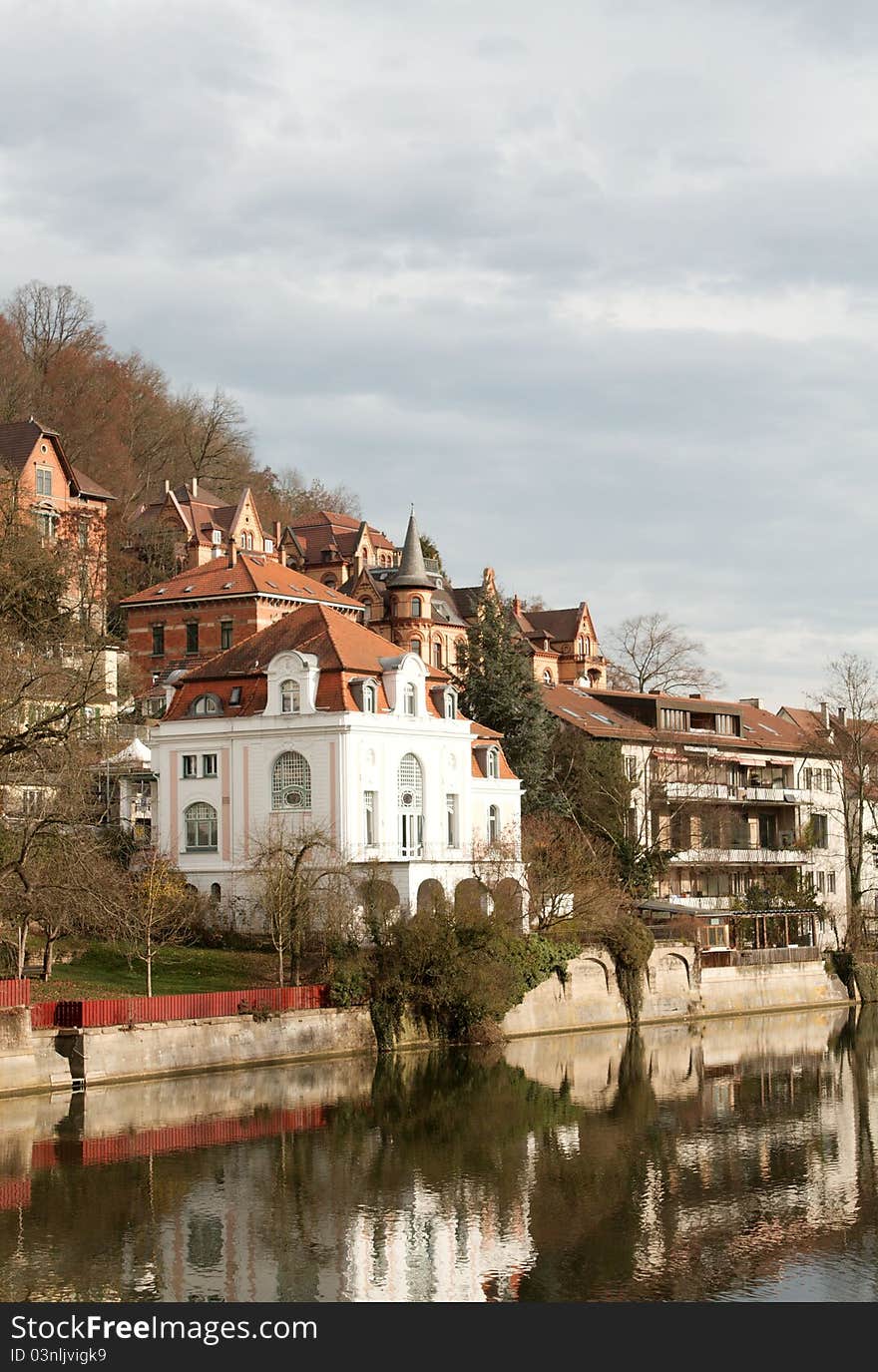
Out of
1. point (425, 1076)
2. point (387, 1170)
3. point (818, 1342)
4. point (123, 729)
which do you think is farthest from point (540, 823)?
point (818, 1342)

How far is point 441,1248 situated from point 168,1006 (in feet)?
61.1

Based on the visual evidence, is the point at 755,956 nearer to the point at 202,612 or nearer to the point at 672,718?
the point at 672,718

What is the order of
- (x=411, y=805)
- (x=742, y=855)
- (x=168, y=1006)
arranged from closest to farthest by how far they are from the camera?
(x=168, y=1006) → (x=411, y=805) → (x=742, y=855)

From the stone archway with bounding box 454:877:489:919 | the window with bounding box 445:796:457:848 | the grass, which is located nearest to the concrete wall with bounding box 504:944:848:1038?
the stone archway with bounding box 454:877:489:919

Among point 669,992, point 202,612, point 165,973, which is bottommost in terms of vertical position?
point 669,992

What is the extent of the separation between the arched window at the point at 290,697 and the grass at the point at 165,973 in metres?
8.83

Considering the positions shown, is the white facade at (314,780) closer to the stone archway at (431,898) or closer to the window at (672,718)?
the stone archway at (431,898)

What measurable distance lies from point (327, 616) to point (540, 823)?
1246 cm

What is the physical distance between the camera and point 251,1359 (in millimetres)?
22891

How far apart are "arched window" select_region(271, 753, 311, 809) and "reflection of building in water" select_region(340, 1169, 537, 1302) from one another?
28.2 meters

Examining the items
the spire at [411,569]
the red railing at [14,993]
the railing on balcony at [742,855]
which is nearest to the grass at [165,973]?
the red railing at [14,993]

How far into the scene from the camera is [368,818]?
62.4 metres

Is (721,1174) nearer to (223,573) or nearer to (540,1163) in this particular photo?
(540,1163)

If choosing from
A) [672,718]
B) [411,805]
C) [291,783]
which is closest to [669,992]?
[411,805]
